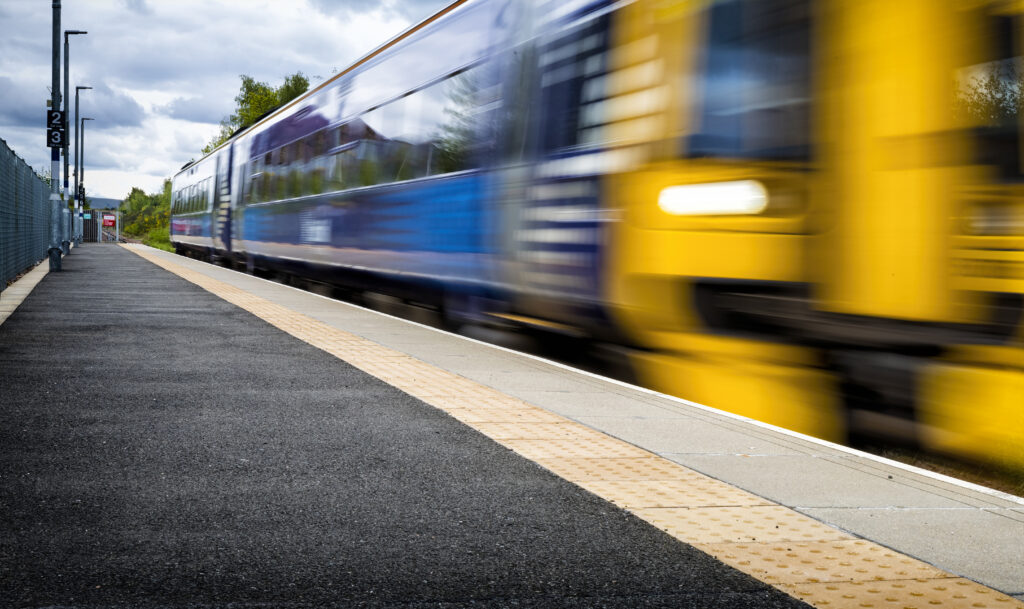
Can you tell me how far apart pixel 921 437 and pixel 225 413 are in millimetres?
3848

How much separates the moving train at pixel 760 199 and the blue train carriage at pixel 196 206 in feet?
65.3

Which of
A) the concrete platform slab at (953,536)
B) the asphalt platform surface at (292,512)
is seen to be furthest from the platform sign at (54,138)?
the concrete platform slab at (953,536)

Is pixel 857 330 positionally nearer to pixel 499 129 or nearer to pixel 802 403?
pixel 802 403

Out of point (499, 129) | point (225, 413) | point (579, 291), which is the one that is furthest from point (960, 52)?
point (499, 129)

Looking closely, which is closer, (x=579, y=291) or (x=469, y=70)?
(x=579, y=291)

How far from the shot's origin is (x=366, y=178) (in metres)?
14.0

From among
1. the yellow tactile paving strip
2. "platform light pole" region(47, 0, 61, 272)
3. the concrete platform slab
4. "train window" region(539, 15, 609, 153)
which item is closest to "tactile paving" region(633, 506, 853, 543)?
the yellow tactile paving strip

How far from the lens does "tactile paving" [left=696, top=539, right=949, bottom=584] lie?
368 cm

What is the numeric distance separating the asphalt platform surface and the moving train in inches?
69.4

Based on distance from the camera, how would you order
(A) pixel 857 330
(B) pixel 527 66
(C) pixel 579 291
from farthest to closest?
(B) pixel 527 66, (C) pixel 579 291, (A) pixel 857 330

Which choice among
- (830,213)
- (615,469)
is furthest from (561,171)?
(615,469)

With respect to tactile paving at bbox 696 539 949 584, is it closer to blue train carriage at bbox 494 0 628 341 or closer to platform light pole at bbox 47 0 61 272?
blue train carriage at bbox 494 0 628 341

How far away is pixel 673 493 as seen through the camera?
4.77 m

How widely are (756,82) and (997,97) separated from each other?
169cm
